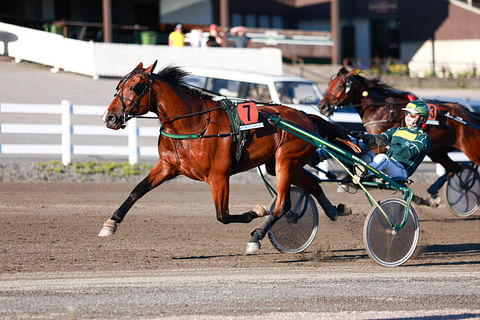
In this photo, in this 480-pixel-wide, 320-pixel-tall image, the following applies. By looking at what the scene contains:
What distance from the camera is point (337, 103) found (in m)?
10.4

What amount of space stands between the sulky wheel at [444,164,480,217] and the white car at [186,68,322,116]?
426cm

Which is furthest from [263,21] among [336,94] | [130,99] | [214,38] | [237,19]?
[130,99]

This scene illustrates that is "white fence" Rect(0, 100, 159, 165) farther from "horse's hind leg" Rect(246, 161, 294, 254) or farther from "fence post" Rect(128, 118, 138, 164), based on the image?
"horse's hind leg" Rect(246, 161, 294, 254)

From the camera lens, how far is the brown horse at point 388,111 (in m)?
10.1

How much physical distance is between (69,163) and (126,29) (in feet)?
45.3

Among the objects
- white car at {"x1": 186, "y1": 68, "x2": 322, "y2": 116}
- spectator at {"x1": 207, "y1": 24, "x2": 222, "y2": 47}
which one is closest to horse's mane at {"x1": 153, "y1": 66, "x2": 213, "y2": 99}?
white car at {"x1": 186, "y1": 68, "x2": 322, "y2": 116}

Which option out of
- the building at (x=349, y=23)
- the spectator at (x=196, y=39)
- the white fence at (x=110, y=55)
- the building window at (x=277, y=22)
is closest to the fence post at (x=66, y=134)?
the white fence at (x=110, y=55)

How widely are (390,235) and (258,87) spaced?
321 inches

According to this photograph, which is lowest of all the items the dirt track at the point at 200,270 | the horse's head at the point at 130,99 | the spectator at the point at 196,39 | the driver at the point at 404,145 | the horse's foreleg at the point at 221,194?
the dirt track at the point at 200,270

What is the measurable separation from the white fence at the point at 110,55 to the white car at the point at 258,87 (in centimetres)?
729

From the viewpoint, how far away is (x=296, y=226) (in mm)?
7590

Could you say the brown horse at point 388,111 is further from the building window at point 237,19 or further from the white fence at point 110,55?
the building window at point 237,19

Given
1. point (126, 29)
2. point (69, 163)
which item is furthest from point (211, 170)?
point (126, 29)

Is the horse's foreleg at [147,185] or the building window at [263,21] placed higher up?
the building window at [263,21]
